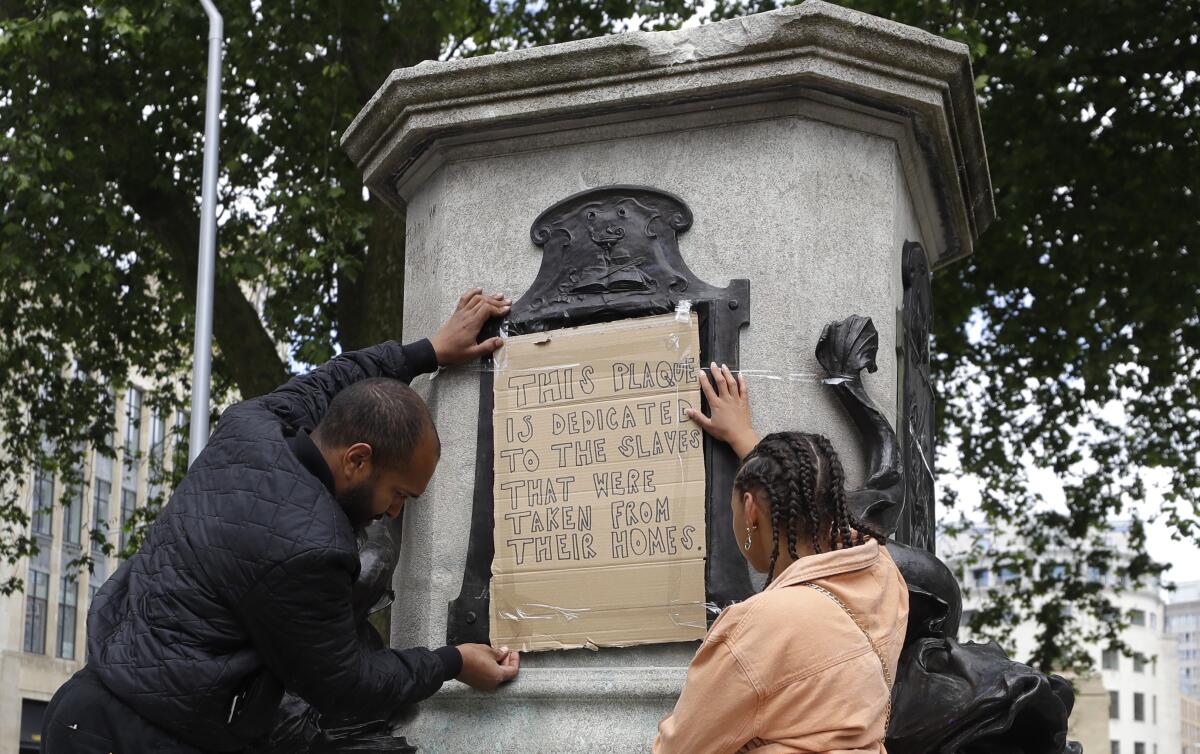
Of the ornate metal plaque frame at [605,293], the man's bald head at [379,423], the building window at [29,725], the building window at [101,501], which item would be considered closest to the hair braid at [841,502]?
the man's bald head at [379,423]

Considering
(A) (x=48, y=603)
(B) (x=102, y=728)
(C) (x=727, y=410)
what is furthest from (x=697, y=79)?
(A) (x=48, y=603)

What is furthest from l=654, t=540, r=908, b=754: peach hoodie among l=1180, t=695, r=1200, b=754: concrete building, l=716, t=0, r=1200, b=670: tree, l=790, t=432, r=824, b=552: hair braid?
l=1180, t=695, r=1200, b=754: concrete building

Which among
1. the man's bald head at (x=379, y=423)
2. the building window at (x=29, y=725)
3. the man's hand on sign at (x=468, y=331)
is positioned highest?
the man's hand on sign at (x=468, y=331)

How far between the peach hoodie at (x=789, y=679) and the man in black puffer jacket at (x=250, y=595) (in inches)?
35.5

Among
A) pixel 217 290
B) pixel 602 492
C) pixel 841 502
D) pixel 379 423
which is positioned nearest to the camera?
pixel 841 502

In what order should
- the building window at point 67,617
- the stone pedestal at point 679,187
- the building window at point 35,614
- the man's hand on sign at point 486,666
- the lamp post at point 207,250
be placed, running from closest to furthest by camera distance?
the man's hand on sign at point 486,666 < the stone pedestal at point 679,187 < the lamp post at point 207,250 < the building window at point 35,614 < the building window at point 67,617

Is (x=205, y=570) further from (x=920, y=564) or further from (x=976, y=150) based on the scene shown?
(x=976, y=150)

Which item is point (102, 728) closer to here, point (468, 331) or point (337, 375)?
point (337, 375)

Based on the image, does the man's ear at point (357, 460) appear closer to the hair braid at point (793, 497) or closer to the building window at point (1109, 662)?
the hair braid at point (793, 497)

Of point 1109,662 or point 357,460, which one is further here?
point 1109,662

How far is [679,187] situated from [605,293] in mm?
383

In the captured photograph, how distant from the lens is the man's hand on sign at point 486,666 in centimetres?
382

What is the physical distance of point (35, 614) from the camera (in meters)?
36.3

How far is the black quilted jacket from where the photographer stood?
3.03 m
